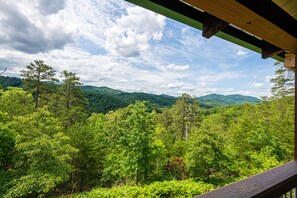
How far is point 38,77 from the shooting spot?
50.3 ft

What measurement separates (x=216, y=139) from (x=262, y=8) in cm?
1064

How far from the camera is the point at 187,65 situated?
1449 inches

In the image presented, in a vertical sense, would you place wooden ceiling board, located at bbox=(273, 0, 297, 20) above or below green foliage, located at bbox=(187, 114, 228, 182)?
above

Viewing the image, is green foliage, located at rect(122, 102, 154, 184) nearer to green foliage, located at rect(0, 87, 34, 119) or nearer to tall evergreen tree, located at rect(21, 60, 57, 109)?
green foliage, located at rect(0, 87, 34, 119)

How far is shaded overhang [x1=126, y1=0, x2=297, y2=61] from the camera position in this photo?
2.22 ft

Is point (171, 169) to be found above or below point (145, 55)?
below

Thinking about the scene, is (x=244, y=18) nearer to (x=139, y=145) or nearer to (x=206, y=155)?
(x=139, y=145)

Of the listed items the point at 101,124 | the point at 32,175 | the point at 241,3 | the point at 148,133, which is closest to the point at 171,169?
the point at 148,133

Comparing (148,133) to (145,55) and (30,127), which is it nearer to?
(30,127)

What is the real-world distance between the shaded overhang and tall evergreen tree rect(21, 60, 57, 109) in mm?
16614

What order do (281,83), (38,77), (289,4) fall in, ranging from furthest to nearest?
(38,77) < (281,83) < (289,4)

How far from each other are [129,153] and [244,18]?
10030 millimetres

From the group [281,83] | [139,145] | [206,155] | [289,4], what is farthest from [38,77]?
[281,83]

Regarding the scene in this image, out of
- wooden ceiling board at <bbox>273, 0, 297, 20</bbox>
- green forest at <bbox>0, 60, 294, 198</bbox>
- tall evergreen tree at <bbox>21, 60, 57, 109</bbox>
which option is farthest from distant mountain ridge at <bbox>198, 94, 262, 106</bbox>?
wooden ceiling board at <bbox>273, 0, 297, 20</bbox>
